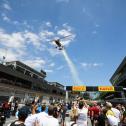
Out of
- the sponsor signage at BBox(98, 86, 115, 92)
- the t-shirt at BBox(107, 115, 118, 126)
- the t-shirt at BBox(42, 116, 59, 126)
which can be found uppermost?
the sponsor signage at BBox(98, 86, 115, 92)

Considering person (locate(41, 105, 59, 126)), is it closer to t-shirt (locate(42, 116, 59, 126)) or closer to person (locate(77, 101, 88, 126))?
t-shirt (locate(42, 116, 59, 126))

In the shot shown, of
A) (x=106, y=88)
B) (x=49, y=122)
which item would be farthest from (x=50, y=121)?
(x=106, y=88)

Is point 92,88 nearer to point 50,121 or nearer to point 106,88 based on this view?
point 106,88

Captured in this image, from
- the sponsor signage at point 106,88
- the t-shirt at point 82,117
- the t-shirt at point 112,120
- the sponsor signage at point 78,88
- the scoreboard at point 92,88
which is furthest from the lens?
the sponsor signage at point 78,88

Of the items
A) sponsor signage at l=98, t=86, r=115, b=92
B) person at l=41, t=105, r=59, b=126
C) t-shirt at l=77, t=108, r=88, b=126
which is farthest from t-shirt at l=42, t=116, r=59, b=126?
sponsor signage at l=98, t=86, r=115, b=92

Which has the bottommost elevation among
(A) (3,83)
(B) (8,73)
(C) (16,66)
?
(A) (3,83)

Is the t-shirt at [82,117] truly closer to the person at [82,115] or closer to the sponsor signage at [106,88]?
the person at [82,115]

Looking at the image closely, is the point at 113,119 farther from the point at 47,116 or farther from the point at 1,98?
the point at 1,98

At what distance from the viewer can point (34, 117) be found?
6.02m

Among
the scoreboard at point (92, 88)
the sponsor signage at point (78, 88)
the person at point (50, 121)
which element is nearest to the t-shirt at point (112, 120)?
the person at point (50, 121)

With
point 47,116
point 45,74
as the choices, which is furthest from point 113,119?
point 45,74

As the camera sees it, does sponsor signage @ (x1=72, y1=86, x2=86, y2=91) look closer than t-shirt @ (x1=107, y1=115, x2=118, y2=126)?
No

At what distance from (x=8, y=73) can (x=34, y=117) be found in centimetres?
5266

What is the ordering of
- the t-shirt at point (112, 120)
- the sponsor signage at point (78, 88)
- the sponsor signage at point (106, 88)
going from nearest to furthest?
the t-shirt at point (112, 120) < the sponsor signage at point (106, 88) < the sponsor signage at point (78, 88)
